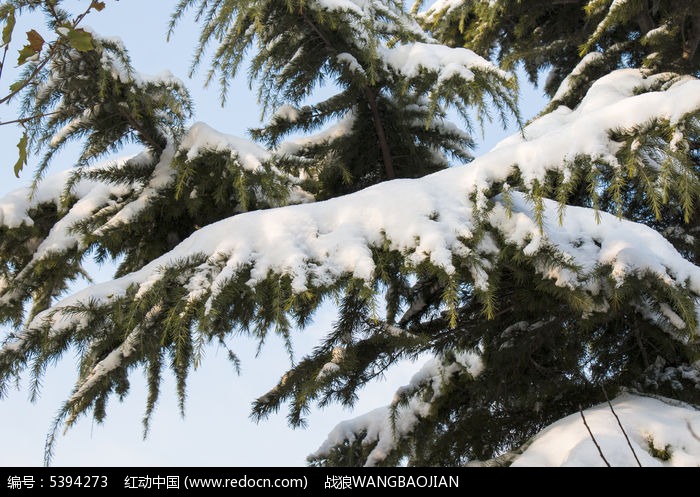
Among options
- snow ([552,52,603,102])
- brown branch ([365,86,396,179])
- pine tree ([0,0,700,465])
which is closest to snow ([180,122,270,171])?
pine tree ([0,0,700,465])

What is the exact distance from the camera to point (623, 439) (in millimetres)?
2395

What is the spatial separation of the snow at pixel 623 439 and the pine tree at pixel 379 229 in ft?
1.04

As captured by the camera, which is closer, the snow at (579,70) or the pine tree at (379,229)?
the pine tree at (379,229)

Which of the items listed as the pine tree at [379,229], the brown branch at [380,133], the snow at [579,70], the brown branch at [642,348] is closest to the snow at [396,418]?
the pine tree at [379,229]

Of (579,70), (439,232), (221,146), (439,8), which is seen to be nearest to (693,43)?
(579,70)

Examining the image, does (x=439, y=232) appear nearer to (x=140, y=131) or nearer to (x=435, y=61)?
(x=435, y=61)

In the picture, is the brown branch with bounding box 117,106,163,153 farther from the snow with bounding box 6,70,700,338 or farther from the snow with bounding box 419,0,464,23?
the snow with bounding box 419,0,464,23

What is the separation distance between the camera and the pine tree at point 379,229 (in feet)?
8.75

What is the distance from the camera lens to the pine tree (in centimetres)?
267

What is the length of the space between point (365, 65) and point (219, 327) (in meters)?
2.03

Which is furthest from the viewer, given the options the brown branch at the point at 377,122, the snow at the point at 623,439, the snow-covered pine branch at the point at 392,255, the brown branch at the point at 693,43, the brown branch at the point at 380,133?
the brown branch at the point at 693,43

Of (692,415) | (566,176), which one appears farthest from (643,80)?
(692,415)

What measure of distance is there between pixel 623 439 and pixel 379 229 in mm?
1134

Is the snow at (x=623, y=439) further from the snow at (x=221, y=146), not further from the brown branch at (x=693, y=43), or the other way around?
the brown branch at (x=693, y=43)
